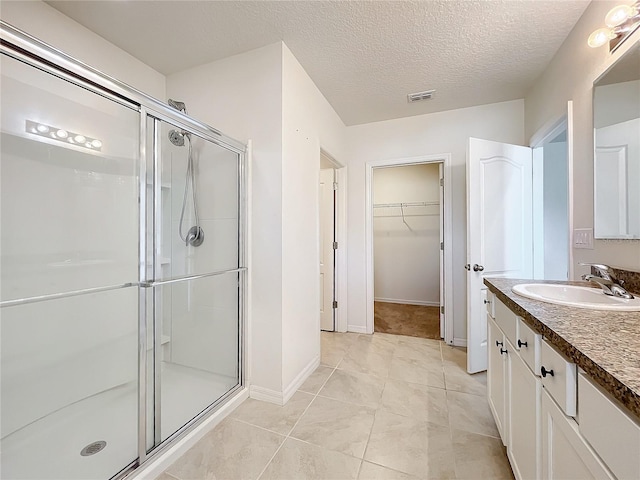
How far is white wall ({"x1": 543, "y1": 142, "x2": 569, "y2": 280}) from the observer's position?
2596 millimetres

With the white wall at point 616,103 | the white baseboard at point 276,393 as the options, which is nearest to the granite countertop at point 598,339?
the white wall at point 616,103

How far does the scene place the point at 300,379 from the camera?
2113 millimetres

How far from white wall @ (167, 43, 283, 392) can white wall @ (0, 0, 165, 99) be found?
72cm

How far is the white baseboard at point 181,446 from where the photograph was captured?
1276mm

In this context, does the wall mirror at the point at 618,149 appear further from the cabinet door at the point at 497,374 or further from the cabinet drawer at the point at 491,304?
the cabinet door at the point at 497,374

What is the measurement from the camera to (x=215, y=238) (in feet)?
6.55

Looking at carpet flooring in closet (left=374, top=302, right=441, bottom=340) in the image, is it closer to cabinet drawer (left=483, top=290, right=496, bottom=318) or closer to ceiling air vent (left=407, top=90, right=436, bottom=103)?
cabinet drawer (left=483, top=290, right=496, bottom=318)

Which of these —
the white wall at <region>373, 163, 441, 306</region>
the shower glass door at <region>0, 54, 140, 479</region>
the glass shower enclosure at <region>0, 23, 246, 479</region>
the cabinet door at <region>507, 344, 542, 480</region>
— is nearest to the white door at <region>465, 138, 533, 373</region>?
the cabinet door at <region>507, 344, 542, 480</region>

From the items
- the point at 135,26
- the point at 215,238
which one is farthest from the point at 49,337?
the point at 135,26

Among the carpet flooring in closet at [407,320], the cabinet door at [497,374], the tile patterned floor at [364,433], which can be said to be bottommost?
the tile patterned floor at [364,433]

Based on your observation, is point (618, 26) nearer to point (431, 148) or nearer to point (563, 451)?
point (431, 148)

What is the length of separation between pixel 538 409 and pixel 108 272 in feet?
7.83

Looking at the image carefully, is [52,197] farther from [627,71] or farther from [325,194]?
[627,71]

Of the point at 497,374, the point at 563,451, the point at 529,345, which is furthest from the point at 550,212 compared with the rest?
the point at 563,451
